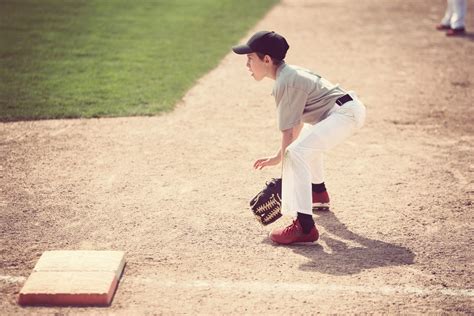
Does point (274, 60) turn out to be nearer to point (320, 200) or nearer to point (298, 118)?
point (298, 118)

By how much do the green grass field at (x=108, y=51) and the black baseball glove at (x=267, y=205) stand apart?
3665 millimetres

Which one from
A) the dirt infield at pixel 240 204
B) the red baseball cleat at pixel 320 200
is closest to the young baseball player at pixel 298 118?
the dirt infield at pixel 240 204

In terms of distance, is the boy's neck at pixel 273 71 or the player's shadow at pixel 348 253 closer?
the player's shadow at pixel 348 253

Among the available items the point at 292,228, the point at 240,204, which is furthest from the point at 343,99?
Answer: the point at 240,204

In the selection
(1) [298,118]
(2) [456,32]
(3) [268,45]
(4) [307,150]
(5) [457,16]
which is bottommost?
(2) [456,32]

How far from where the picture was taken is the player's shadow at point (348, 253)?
4777 mm

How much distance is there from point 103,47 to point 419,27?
22.8 feet

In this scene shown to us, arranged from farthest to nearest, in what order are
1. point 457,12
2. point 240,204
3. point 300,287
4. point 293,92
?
point 457,12
point 240,204
point 293,92
point 300,287

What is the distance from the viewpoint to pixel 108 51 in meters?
11.5

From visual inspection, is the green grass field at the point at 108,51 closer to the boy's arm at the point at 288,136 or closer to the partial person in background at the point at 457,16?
the boy's arm at the point at 288,136

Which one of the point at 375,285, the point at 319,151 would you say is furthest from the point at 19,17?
the point at 375,285

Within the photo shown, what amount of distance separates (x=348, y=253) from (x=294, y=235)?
46cm

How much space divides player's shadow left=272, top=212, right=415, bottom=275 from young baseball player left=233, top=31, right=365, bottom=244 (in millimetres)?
161

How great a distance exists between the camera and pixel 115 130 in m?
7.82
